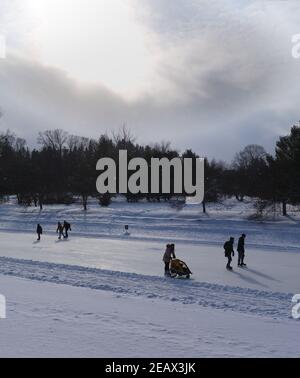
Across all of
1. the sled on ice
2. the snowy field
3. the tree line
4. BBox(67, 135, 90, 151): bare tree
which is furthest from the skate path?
BBox(67, 135, 90, 151): bare tree

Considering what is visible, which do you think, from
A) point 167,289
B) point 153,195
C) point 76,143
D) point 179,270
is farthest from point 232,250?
point 76,143

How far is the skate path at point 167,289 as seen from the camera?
12.6 m

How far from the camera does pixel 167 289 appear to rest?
1502cm

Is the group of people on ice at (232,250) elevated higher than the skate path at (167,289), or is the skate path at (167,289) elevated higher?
the group of people on ice at (232,250)

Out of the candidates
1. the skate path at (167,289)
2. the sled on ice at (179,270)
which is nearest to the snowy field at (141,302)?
the skate path at (167,289)

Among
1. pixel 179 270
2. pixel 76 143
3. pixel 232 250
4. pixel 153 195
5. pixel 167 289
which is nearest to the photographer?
pixel 167 289

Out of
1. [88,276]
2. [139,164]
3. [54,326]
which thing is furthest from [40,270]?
[139,164]

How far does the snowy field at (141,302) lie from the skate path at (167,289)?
3 cm

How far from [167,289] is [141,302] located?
86.0 inches

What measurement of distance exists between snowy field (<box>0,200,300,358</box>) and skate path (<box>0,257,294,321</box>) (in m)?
0.03

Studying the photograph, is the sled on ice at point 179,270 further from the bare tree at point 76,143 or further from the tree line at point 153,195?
the bare tree at point 76,143

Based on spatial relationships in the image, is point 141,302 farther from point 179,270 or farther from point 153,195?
point 153,195

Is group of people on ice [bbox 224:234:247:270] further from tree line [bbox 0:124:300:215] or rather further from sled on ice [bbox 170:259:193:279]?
tree line [bbox 0:124:300:215]

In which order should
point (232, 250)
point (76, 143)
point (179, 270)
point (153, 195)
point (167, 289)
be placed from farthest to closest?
point (76, 143) < point (153, 195) < point (232, 250) < point (179, 270) < point (167, 289)
